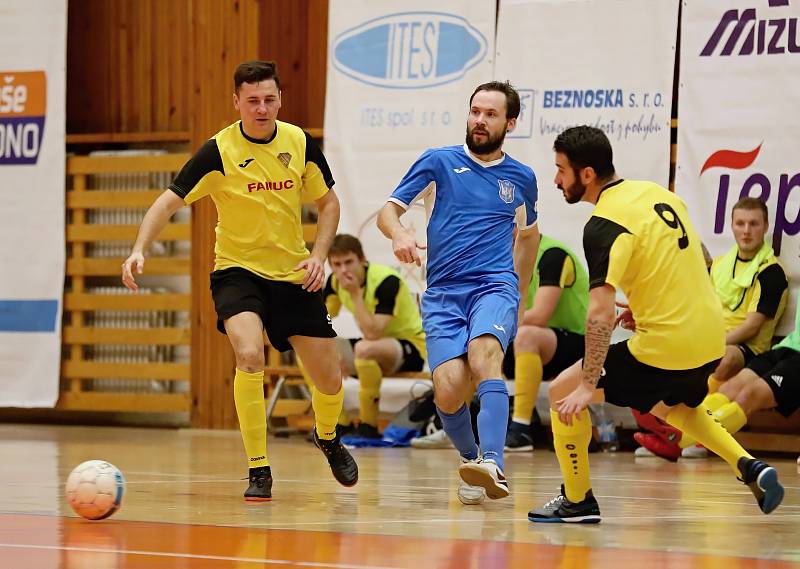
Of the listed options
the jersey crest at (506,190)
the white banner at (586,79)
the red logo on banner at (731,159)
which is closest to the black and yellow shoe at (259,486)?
the jersey crest at (506,190)

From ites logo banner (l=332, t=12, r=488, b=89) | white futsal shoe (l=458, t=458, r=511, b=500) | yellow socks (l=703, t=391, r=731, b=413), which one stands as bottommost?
yellow socks (l=703, t=391, r=731, b=413)

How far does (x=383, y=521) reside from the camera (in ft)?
17.2

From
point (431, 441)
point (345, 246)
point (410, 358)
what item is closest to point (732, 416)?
point (431, 441)

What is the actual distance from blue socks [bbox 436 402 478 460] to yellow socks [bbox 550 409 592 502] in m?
0.98

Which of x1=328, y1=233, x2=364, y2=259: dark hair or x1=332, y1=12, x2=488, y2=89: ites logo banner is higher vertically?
A: x1=332, y1=12, x2=488, y2=89: ites logo banner

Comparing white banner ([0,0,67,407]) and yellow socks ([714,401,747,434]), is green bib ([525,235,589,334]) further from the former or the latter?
white banner ([0,0,67,407])

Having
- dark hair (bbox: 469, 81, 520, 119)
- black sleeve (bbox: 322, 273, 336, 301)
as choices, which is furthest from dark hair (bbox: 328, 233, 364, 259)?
dark hair (bbox: 469, 81, 520, 119)

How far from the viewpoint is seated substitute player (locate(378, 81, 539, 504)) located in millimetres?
5953

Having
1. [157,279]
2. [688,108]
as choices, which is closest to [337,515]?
[688,108]

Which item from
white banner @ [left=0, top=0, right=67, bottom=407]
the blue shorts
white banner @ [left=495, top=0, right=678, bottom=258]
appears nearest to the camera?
the blue shorts

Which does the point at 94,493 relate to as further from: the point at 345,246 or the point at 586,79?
the point at 586,79

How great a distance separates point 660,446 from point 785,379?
986mm

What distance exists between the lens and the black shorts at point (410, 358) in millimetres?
10383

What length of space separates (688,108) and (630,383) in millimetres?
5281
